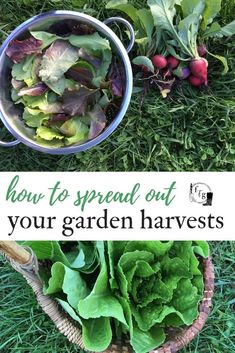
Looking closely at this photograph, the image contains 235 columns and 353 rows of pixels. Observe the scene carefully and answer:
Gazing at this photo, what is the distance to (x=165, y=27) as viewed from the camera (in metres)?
1.37

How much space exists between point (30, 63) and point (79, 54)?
12cm

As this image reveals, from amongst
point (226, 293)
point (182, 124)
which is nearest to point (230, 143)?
point (182, 124)

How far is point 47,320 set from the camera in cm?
148

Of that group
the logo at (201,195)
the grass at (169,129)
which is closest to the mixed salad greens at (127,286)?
the logo at (201,195)

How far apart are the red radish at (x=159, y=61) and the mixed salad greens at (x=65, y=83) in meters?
0.09

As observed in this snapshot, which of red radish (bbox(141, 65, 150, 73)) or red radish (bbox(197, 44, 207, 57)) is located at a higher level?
red radish (bbox(197, 44, 207, 57))

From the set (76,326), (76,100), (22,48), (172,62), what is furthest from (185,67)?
(76,326)

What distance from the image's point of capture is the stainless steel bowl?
1336 millimetres

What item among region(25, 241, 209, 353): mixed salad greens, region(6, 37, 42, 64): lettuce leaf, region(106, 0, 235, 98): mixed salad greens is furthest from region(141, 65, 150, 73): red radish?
region(25, 241, 209, 353): mixed salad greens

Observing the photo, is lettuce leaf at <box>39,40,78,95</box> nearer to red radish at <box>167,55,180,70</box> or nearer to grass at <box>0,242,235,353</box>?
red radish at <box>167,55,180,70</box>

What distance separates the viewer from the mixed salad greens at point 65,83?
4.43 ft

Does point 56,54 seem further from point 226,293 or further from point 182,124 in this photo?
point 226,293

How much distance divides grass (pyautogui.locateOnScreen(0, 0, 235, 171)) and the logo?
0.45 feet

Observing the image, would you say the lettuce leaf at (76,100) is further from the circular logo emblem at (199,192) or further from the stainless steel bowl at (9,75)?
the circular logo emblem at (199,192)
